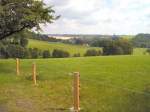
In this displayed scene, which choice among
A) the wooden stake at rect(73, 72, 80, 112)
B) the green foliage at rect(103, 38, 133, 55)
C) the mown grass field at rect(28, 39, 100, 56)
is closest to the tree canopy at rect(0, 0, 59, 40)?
the wooden stake at rect(73, 72, 80, 112)

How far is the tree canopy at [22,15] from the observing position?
33.2 m

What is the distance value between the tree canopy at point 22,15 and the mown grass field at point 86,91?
3474mm

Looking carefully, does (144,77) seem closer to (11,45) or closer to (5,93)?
(5,93)

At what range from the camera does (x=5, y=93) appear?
21.1 meters

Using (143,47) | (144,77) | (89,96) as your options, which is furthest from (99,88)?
(143,47)

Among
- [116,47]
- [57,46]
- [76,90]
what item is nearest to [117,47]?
[116,47]

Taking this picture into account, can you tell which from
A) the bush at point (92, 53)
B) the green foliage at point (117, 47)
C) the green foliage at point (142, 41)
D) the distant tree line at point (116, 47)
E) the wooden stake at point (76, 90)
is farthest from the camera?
the green foliage at point (142, 41)

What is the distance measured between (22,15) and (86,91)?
13.6 metres

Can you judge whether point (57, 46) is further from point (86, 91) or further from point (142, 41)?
point (86, 91)

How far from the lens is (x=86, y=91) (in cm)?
2133

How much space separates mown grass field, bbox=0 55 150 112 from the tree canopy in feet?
11.4

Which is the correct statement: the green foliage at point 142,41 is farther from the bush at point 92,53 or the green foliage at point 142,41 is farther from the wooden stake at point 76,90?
the wooden stake at point 76,90

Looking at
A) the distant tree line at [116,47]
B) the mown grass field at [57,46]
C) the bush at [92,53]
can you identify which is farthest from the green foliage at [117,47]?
the mown grass field at [57,46]

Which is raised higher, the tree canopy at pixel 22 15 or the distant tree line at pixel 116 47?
the tree canopy at pixel 22 15
